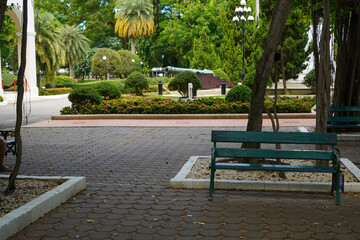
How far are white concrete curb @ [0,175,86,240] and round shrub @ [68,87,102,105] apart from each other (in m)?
11.4

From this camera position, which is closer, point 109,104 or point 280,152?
point 280,152

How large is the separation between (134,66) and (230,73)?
21.0 m

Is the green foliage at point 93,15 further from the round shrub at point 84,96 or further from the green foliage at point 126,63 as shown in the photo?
the round shrub at point 84,96

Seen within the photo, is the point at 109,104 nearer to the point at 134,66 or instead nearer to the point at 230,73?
the point at 230,73

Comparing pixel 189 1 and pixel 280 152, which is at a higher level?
pixel 189 1

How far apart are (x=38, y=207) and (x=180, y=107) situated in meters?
12.0

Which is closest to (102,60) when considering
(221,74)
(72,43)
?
(72,43)

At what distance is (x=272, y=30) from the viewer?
6250 mm

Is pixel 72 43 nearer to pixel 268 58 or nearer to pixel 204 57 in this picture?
pixel 204 57

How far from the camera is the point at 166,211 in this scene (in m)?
4.79

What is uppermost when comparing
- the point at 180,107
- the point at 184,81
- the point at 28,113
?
the point at 184,81

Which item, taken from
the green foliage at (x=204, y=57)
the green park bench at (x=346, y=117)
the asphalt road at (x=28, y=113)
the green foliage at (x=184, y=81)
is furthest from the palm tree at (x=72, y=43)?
the green park bench at (x=346, y=117)

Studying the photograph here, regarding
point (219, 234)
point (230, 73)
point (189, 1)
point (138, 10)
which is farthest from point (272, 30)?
point (138, 10)

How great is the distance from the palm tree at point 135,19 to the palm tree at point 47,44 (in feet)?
50.5
